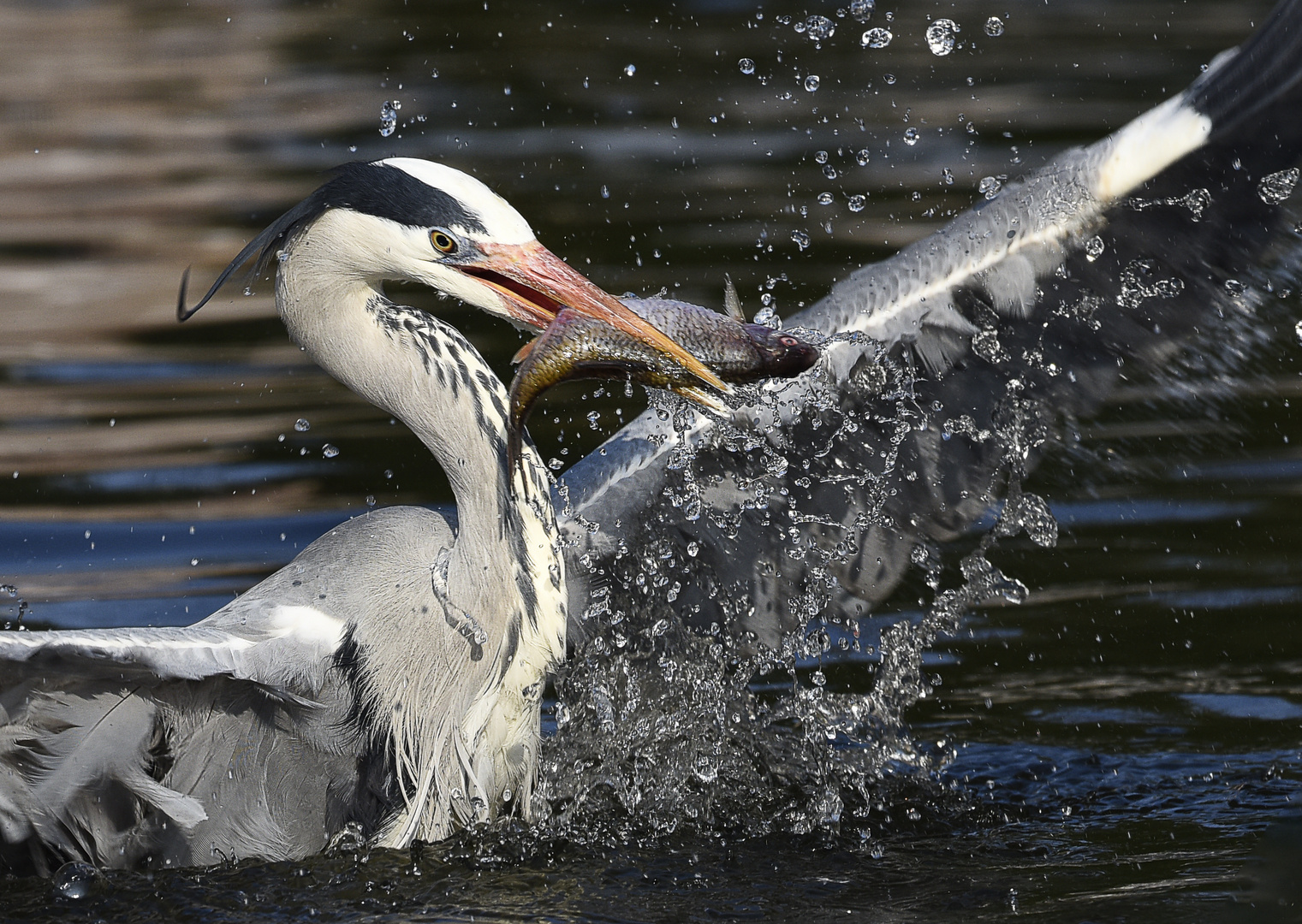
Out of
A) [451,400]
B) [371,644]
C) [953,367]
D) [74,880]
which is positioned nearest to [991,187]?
[953,367]

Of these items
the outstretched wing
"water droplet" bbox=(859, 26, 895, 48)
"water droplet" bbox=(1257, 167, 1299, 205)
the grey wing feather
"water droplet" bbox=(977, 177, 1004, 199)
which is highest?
"water droplet" bbox=(859, 26, 895, 48)

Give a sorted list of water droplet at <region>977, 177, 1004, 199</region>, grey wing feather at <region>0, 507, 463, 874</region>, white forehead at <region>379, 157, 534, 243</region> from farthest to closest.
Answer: water droplet at <region>977, 177, 1004, 199</region> < white forehead at <region>379, 157, 534, 243</region> < grey wing feather at <region>0, 507, 463, 874</region>

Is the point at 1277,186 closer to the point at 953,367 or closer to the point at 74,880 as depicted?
the point at 953,367

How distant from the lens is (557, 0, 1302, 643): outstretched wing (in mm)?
4672

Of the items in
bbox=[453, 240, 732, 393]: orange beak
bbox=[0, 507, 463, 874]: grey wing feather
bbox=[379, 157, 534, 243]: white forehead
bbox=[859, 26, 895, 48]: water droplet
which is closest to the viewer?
bbox=[0, 507, 463, 874]: grey wing feather

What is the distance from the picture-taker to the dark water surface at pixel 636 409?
4309mm

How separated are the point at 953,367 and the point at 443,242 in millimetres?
1549

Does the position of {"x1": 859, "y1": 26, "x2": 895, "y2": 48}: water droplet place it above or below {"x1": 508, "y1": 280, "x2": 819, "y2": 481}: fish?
above

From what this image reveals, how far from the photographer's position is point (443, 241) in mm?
4230

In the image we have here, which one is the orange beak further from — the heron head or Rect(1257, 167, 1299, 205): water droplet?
Rect(1257, 167, 1299, 205): water droplet

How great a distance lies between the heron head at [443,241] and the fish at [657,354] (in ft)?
0.18

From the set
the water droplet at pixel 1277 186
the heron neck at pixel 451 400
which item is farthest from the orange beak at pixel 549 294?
the water droplet at pixel 1277 186

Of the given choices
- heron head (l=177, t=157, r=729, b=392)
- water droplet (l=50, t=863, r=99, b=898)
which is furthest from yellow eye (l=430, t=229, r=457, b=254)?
water droplet (l=50, t=863, r=99, b=898)

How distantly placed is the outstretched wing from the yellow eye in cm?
87
